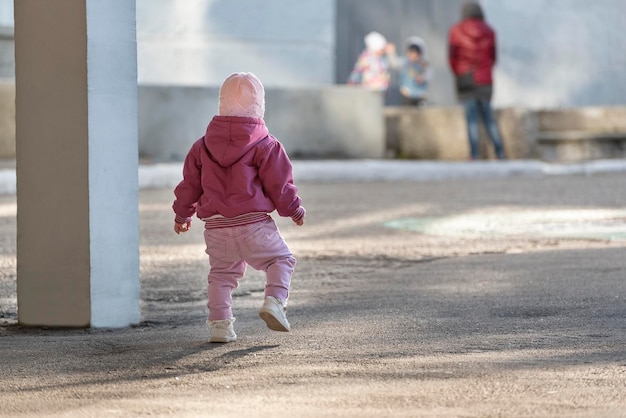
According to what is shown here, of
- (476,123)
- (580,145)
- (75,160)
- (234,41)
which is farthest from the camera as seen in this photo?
(234,41)

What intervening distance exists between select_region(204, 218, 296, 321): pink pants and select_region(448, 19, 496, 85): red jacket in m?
12.8

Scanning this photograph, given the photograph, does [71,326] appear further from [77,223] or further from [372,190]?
[372,190]

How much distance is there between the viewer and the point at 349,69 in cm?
2280

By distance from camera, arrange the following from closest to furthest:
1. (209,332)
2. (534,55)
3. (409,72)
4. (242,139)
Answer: (242,139), (209,332), (409,72), (534,55)

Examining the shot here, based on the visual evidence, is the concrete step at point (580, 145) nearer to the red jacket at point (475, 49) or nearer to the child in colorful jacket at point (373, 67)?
the red jacket at point (475, 49)

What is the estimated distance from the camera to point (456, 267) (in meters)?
7.88

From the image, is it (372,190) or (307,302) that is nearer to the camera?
(307,302)

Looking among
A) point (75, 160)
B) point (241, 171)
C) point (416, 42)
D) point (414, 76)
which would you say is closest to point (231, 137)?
point (241, 171)

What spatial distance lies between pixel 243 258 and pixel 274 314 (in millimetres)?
291

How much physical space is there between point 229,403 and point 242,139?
1.41m

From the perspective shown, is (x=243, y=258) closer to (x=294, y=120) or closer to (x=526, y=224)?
(x=526, y=224)

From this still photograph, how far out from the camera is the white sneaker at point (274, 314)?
5312 millimetres

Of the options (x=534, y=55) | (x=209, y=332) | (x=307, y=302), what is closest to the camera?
(x=209, y=332)

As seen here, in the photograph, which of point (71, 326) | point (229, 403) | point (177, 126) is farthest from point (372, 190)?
point (229, 403)
